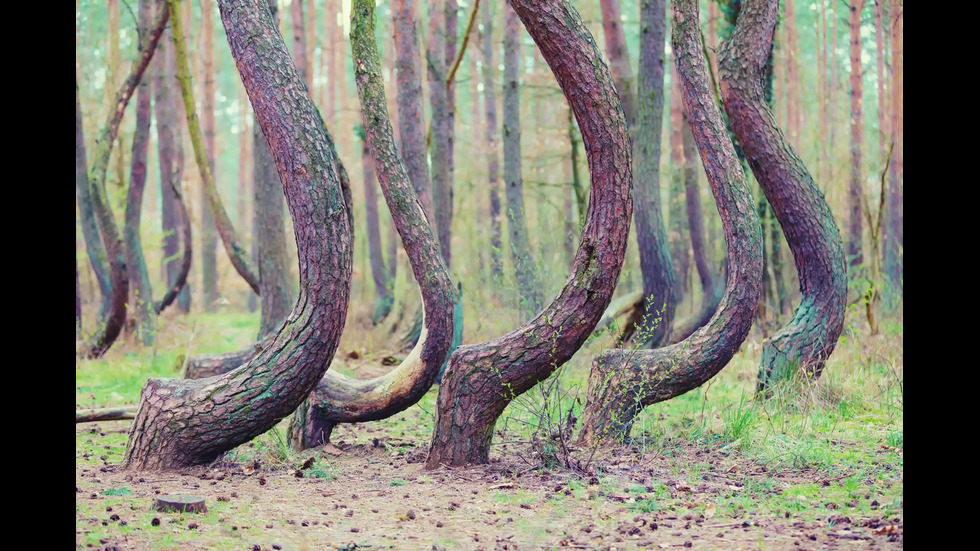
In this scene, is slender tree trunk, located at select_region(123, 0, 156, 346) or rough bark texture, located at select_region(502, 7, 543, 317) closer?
slender tree trunk, located at select_region(123, 0, 156, 346)

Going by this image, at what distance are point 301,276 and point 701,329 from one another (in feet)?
8.65

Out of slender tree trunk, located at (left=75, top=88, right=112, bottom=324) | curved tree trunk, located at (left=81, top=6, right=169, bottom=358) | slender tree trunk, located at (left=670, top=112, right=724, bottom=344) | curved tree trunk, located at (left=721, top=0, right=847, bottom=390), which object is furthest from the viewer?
slender tree trunk, located at (left=75, top=88, right=112, bottom=324)

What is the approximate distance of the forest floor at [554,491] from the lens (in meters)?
3.70

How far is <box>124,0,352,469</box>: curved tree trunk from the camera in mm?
4902

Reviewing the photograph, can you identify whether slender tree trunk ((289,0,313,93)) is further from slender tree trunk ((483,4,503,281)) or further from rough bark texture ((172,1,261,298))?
rough bark texture ((172,1,261,298))

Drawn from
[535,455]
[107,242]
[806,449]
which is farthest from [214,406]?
[107,242]

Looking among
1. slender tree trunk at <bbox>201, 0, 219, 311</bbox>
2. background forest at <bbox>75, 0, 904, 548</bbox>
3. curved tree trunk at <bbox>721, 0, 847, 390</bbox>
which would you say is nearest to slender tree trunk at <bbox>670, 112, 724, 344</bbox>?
background forest at <bbox>75, 0, 904, 548</bbox>

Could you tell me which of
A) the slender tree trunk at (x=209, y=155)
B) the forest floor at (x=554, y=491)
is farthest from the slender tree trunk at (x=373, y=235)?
the forest floor at (x=554, y=491)

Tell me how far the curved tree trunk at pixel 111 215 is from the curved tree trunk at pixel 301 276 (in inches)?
209

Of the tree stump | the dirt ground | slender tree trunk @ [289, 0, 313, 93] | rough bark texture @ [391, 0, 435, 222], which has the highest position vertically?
slender tree trunk @ [289, 0, 313, 93]

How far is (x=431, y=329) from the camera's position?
18.2 ft

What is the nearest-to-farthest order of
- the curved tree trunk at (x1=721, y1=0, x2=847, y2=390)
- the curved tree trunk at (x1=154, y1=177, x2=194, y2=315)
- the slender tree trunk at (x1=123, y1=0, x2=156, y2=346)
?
the curved tree trunk at (x1=721, y1=0, x2=847, y2=390) → the curved tree trunk at (x1=154, y1=177, x2=194, y2=315) → the slender tree trunk at (x1=123, y1=0, x2=156, y2=346)

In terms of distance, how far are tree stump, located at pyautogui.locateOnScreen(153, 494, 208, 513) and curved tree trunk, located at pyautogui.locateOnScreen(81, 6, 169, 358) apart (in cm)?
672

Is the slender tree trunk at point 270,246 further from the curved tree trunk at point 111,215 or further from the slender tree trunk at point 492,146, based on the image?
the slender tree trunk at point 492,146
